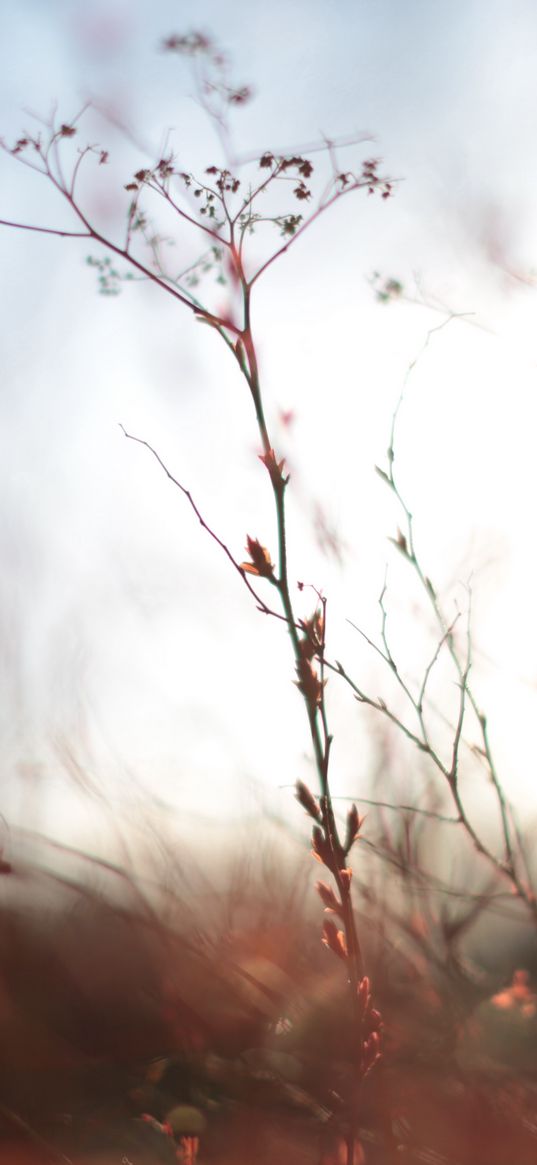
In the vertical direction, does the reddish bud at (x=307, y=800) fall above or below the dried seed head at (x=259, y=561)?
below

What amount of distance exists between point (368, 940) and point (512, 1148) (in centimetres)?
57

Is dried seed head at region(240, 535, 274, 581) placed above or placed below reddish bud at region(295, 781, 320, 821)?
above

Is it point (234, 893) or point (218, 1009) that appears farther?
point (234, 893)

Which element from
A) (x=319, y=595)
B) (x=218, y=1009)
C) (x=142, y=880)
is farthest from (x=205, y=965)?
(x=319, y=595)

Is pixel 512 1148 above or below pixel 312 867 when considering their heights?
below

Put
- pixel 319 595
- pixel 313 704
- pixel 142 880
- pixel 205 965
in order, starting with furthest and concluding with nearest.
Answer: pixel 142 880
pixel 205 965
pixel 319 595
pixel 313 704

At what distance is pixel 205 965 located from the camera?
1.50 meters

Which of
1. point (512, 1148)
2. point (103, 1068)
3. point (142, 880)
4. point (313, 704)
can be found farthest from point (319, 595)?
point (103, 1068)

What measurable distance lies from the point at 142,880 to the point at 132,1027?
45 centimetres

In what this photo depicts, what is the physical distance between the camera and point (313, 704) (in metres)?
0.96

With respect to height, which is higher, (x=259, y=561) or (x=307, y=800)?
(x=259, y=561)

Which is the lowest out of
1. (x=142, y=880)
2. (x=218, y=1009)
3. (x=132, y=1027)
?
(x=132, y=1027)

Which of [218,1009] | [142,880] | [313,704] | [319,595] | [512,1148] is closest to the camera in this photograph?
[313,704]

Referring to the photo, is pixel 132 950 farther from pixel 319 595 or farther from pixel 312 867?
pixel 319 595
